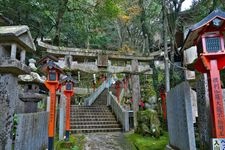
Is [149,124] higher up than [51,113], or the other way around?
[51,113]

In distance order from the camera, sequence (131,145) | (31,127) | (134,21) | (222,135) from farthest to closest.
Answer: (134,21)
(131,145)
(31,127)
(222,135)

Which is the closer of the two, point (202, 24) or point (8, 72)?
point (202, 24)

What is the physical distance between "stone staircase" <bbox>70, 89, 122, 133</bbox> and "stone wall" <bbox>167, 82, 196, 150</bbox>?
6628mm

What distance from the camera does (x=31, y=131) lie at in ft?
21.1

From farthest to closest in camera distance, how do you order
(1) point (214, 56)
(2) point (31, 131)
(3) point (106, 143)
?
(3) point (106, 143) → (2) point (31, 131) → (1) point (214, 56)

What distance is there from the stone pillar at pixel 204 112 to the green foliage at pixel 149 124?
12.4 ft

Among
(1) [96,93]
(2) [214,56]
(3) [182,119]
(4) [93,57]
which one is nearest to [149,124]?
(3) [182,119]

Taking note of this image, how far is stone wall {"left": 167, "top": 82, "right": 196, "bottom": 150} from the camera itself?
5.17 m

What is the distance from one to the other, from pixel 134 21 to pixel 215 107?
20490 mm

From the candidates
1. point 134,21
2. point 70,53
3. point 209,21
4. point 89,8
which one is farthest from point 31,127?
point 134,21

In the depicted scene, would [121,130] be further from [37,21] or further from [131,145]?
[37,21]

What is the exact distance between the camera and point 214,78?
415 cm

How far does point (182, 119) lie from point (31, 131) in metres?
4.36

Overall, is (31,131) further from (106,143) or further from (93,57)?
(93,57)
